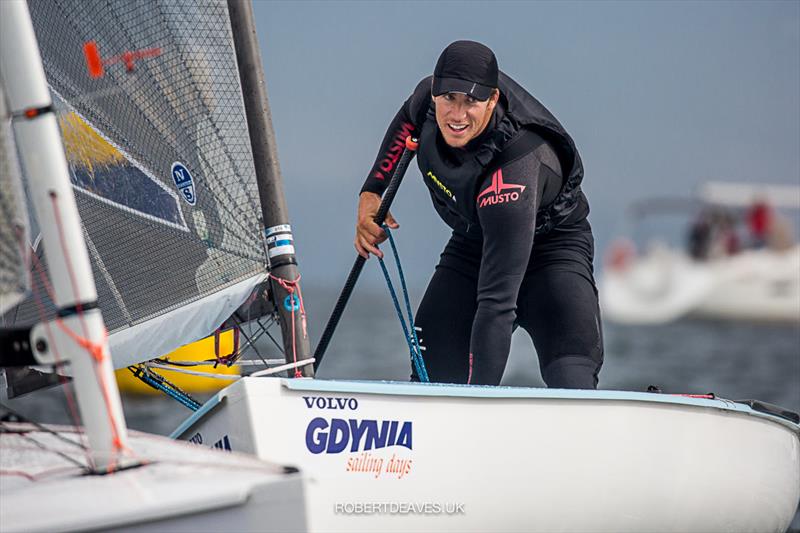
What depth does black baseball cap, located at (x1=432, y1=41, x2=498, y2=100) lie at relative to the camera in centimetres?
327

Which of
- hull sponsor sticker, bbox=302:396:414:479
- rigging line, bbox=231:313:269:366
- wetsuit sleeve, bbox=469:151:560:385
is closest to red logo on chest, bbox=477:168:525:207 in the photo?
wetsuit sleeve, bbox=469:151:560:385

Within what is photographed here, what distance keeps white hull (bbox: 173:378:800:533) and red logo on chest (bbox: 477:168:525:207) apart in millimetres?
506

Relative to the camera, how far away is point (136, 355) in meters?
3.69

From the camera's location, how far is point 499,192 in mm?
3240

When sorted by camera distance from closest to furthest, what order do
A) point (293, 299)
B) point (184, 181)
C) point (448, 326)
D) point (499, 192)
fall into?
1. point (499, 192)
2. point (293, 299)
3. point (184, 181)
4. point (448, 326)

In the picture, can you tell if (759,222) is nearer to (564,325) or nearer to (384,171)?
(384,171)

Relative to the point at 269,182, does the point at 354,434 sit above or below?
below

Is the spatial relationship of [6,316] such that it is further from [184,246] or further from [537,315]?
[537,315]

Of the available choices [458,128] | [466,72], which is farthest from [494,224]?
[466,72]

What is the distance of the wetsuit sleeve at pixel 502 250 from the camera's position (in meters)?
3.23

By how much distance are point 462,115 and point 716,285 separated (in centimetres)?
3662

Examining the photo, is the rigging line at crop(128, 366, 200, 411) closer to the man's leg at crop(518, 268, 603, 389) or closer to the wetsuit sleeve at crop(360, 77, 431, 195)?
the wetsuit sleeve at crop(360, 77, 431, 195)

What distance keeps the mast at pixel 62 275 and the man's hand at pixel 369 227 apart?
1.58 metres

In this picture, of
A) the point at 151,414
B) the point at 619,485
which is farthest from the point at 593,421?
the point at 151,414
